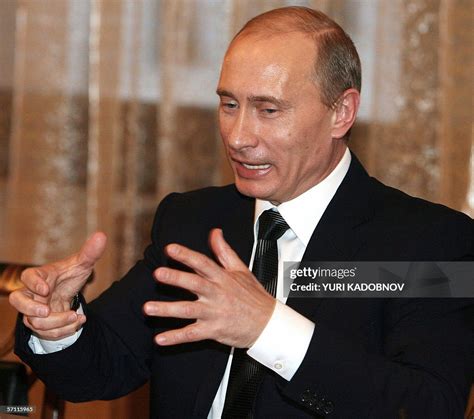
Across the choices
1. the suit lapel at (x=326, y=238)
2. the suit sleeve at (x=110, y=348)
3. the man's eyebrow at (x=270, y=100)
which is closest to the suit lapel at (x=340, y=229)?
the suit lapel at (x=326, y=238)

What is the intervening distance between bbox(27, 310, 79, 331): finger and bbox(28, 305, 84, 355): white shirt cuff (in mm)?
135

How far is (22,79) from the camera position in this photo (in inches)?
132

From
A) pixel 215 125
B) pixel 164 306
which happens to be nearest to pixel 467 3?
pixel 215 125

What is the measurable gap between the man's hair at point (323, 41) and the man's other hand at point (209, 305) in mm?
530

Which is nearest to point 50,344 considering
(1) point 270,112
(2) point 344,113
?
(1) point 270,112

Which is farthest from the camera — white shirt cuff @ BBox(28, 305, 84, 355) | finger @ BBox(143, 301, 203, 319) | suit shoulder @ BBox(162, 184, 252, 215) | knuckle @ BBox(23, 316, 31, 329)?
suit shoulder @ BBox(162, 184, 252, 215)

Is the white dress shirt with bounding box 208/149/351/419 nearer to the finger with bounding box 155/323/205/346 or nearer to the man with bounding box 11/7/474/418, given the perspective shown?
the man with bounding box 11/7/474/418

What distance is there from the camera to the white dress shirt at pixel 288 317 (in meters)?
1.49

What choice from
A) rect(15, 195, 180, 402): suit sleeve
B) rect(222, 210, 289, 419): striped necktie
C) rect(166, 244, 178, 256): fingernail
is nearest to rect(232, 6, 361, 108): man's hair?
rect(222, 210, 289, 419): striped necktie

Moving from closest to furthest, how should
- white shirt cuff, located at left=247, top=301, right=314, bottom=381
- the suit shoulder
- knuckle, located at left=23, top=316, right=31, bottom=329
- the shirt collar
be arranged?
white shirt cuff, located at left=247, top=301, right=314, bottom=381, knuckle, located at left=23, top=316, right=31, bottom=329, the shirt collar, the suit shoulder

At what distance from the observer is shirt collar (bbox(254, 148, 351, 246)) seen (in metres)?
1.84

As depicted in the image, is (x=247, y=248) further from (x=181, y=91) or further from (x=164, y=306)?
(x=181, y=91)

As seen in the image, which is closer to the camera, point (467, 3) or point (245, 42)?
point (245, 42)

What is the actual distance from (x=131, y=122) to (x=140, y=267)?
4.96ft
